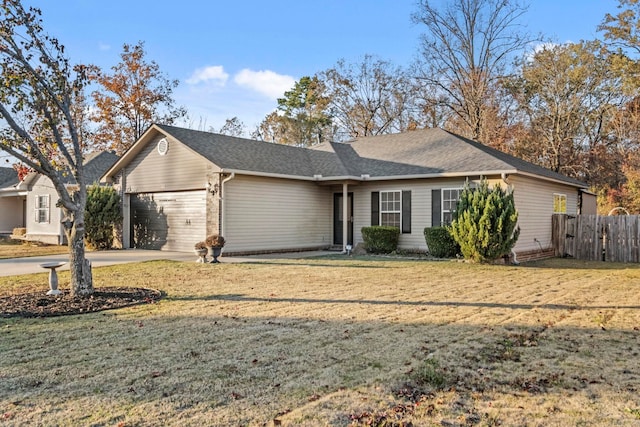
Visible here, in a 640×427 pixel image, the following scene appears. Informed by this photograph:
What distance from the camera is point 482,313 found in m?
6.79

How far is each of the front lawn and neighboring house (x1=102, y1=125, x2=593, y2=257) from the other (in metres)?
6.75

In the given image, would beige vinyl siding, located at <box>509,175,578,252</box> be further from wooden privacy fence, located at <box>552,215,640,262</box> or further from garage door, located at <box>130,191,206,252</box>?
garage door, located at <box>130,191,206,252</box>

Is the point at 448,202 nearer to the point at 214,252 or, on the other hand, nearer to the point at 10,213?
the point at 214,252

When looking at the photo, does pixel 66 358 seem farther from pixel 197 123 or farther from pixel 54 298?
pixel 197 123

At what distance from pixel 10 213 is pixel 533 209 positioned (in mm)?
26680

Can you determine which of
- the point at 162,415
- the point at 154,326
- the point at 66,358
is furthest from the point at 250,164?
the point at 162,415

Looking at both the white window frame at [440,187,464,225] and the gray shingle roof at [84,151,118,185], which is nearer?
the white window frame at [440,187,464,225]

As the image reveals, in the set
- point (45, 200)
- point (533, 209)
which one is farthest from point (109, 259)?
point (533, 209)

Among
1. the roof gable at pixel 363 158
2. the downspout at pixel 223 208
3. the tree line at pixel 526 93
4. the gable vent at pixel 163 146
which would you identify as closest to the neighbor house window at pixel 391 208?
the roof gable at pixel 363 158

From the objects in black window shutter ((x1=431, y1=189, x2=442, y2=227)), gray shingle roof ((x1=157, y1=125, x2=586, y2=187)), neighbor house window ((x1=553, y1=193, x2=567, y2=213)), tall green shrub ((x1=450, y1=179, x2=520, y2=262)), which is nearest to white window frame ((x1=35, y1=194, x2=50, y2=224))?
gray shingle roof ((x1=157, y1=125, x2=586, y2=187))

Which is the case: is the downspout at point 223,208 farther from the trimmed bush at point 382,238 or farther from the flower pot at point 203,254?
the trimmed bush at point 382,238

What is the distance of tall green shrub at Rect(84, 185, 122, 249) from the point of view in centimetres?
1750

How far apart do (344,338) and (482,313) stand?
244cm

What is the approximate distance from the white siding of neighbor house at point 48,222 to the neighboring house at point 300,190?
4048mm
